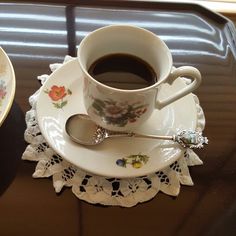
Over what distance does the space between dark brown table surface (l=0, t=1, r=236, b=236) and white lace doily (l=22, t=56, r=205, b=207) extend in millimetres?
11

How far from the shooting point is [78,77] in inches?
27.7

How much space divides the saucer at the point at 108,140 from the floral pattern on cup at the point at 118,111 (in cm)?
4

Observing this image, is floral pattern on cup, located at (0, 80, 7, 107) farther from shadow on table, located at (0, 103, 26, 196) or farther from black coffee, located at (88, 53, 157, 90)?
black coffee, located at (88, 53, 157, 90)

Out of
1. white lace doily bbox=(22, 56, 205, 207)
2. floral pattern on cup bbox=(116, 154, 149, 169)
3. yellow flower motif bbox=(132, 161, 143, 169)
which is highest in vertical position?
floral pattern on cup bbox=(116, 154, 149, 169)

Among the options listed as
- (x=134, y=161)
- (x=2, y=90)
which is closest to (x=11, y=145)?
(x=2, y=90)

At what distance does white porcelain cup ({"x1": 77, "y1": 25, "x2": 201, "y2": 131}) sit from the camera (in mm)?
572

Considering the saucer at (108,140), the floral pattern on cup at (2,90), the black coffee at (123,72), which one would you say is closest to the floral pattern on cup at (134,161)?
the saucer at (108,140)

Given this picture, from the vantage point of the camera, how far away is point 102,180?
2.01 feet

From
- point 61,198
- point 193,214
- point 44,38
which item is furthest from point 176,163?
point 44,38

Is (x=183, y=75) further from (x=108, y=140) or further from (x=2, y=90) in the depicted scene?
(x=2, y=90)

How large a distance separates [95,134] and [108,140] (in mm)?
22

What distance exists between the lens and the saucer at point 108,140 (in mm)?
603

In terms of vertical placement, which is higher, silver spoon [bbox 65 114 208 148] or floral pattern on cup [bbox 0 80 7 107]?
floral pattern on cup [bbox 0 80 7 107]

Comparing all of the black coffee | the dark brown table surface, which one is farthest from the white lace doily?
the black coffee
